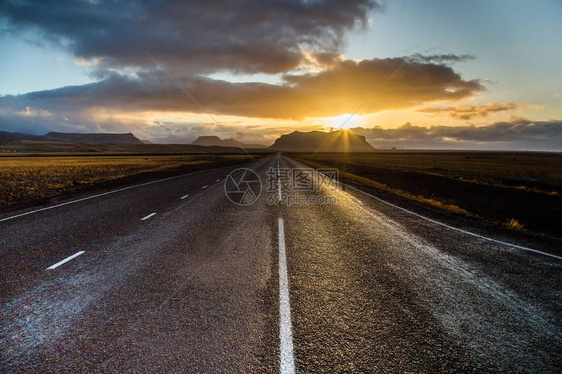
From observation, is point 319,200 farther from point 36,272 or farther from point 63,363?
point 63,363

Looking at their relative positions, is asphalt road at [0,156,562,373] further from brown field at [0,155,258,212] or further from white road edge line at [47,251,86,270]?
brown field at [0,155,258,212]

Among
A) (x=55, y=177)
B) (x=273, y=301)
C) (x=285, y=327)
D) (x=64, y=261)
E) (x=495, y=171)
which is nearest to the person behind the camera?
(x=285, y=327)

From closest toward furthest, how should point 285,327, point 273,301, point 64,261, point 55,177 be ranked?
point 285,327
point 273,301
point 64,261
point 55,177

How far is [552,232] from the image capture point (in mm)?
9961

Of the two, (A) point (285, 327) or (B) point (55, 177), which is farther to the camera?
(B) point (55, 177)

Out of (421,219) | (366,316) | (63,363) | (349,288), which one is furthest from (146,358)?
(421,219)

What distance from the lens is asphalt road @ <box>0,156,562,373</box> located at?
2.96 m

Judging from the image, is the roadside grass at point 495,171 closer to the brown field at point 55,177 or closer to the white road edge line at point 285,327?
the white road edge line at point 285,327

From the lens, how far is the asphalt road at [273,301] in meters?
2.96

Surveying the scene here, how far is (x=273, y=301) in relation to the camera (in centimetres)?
404

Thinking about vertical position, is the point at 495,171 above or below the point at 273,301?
above

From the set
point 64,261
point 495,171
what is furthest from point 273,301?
point 495,171

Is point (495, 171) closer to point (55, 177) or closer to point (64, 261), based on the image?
point (64, 261)

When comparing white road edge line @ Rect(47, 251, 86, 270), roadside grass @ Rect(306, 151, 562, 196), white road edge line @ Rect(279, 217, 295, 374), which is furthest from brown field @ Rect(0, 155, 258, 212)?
roadside grass @ Rect(306, 151, 562, 196)
